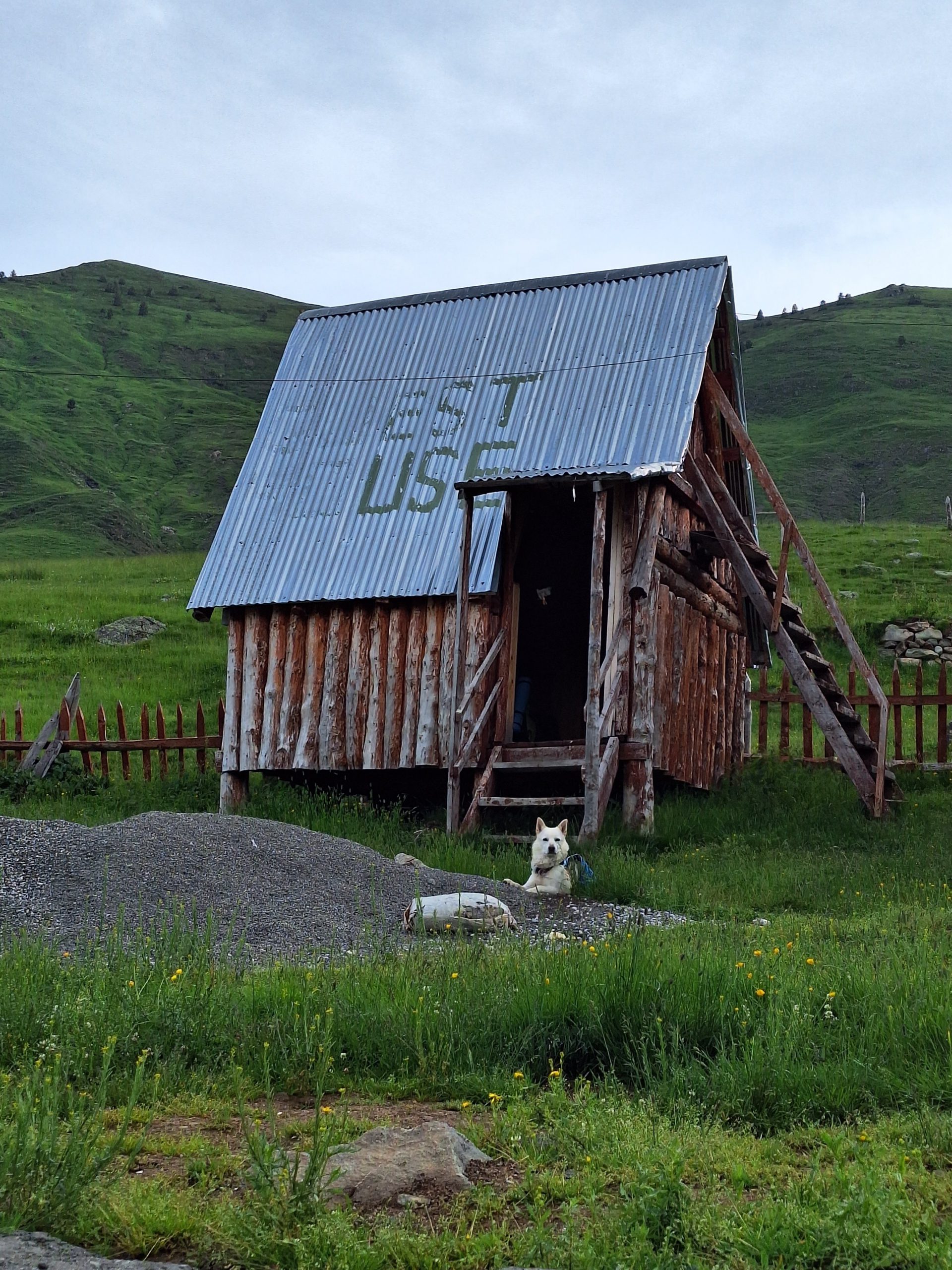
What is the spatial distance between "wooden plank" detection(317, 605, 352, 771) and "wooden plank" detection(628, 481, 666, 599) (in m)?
3.69

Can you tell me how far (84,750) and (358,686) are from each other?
→ 4.65m

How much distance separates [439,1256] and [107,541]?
220ft

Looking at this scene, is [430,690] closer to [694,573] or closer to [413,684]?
[413,684]

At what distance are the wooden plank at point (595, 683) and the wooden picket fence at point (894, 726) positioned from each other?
3636 mm

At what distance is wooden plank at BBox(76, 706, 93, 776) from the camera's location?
18938 mm

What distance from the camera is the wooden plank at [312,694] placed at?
1688 cm

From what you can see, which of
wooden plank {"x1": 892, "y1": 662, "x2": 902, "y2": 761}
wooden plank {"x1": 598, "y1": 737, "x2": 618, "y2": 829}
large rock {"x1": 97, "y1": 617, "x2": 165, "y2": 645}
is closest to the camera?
wooden plank {"x1": 598, "y1": 737, "x2": 618, "y2": 829}

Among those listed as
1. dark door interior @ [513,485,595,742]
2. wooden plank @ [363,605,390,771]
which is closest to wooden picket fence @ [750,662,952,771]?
dark door interior @ [513,485,595,742]

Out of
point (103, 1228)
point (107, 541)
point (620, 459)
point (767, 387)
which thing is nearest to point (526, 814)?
point (620, 459)

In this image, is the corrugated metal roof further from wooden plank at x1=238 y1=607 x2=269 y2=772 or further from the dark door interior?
the dark door interior

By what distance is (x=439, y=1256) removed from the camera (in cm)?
392

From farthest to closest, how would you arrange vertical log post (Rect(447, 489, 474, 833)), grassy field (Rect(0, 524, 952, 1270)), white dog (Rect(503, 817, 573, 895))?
vertical log post (Rect(447, 489, 474, 833)) < white dog (Rect(503, 817, 573, 895)) < grassy field (Rect(0, 524, 952, 1270))

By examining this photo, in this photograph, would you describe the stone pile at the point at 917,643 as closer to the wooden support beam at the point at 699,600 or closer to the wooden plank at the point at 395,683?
the wooden support beam at the point at 699,600

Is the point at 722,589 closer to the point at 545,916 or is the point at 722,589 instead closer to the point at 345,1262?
the point at 545,916
